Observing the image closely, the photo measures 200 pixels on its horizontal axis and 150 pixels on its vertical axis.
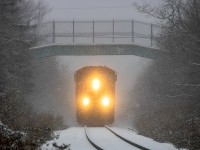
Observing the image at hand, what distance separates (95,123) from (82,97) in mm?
2399

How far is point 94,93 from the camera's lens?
3497cm

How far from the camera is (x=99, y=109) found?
35562 millimetres

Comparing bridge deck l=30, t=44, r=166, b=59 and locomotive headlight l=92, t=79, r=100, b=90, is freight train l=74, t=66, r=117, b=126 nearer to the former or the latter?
locomotive headlight l=92, t=79, r=100, b=90

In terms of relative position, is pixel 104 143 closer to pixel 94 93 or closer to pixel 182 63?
pixel 182 63

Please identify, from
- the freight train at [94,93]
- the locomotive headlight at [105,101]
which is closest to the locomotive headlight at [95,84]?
the freight train at [94,93]

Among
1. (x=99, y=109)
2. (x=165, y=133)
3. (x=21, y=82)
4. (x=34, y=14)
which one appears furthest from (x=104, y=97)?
(x=34, y=14)

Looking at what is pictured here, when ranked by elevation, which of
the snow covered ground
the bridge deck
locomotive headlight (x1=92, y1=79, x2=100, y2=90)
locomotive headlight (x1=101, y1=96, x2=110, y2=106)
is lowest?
the snow covered ground

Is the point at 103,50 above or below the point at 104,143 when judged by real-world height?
above

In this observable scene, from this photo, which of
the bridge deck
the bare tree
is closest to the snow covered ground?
the bare tree

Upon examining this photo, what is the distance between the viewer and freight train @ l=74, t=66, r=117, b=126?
3481 cm

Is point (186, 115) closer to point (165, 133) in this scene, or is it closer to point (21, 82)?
point (165, 133)

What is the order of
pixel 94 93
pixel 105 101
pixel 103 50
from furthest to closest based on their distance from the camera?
→ pixel 103 50 < pixel 105 101 < pixel 94 93

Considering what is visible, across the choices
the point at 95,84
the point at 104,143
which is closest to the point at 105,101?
the point at 95,84

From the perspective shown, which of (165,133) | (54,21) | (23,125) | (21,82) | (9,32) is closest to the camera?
(23,125)
